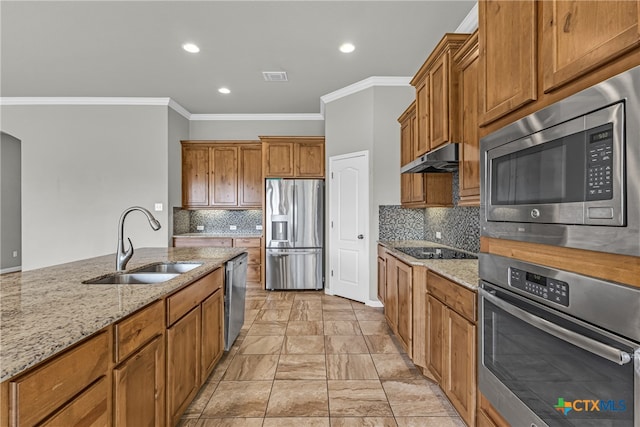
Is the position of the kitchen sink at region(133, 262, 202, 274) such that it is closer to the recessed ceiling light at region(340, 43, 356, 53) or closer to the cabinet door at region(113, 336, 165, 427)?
the cabinet door at region(113, 336, 165, 427)

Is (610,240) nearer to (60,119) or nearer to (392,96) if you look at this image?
(392,96)

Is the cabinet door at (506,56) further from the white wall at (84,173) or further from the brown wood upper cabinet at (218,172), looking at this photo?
the white wall at (84,173)

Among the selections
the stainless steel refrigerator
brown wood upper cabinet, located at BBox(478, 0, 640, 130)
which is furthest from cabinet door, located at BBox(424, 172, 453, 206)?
the stainless steel refrigerator

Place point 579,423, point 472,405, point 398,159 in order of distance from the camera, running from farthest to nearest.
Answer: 1. point 398,159
2. point 472,405
3. point 579,423

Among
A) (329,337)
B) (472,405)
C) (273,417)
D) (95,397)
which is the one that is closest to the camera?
(95,397)

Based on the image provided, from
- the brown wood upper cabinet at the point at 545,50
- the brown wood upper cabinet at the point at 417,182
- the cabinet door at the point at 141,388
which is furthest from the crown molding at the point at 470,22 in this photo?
the cabinet door at the point at 141,388

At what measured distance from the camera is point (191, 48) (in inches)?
133

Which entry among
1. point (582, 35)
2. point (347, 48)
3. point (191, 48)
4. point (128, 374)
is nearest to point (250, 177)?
point (191, 48)

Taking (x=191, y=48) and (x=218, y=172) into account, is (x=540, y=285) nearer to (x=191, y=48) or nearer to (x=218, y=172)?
(x=191, y=48)

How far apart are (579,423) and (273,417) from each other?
63.3 inches

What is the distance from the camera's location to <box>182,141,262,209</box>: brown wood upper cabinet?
5504mm

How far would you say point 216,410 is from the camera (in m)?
1.99

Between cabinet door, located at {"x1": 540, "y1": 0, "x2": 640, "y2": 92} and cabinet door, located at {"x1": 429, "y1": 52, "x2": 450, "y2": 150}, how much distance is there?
1.28 metres

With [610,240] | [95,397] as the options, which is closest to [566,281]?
[610,240]
